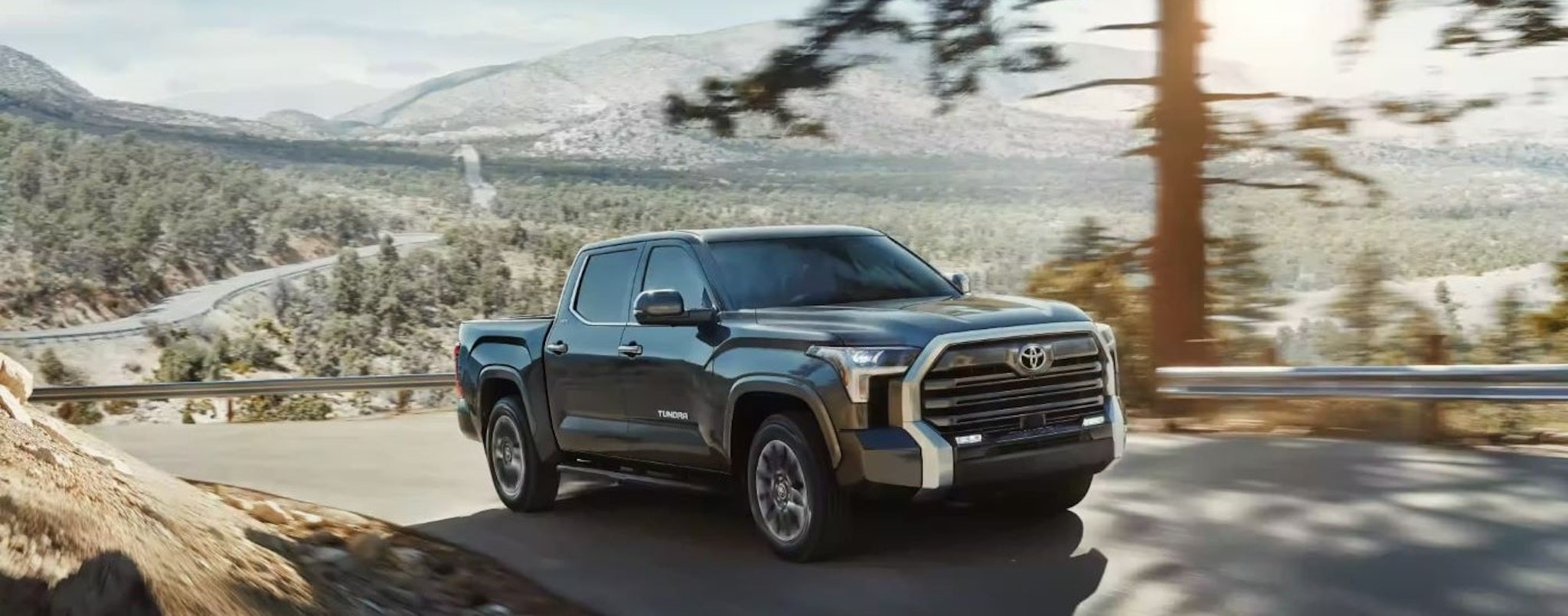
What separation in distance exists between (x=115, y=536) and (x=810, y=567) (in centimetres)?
346

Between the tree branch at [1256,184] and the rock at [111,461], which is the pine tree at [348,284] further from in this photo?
the rock at [111,461]

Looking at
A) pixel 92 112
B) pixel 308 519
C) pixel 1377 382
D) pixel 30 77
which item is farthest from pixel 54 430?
pixel 30 77

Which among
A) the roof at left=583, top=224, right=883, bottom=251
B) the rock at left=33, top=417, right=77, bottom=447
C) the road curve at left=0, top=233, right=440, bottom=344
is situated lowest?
the road curve at left=0, top=233, right=440, bottom=344

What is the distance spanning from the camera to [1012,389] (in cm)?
818

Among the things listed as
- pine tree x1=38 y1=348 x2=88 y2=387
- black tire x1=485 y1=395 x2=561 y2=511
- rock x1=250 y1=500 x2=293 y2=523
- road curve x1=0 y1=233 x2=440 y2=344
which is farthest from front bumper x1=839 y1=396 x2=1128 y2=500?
road curve x1=0 y1=233 x2=440 y2=344

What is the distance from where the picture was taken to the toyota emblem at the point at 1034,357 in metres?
8.17

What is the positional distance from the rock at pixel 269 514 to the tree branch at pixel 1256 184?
986 centimetres

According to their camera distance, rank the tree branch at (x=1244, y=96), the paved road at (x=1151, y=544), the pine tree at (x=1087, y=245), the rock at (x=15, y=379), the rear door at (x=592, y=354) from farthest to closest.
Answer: the pine tree at (x=1087, y=245), the tree branch at (x=1244, y=96), the rock at (x=15, y=379), the rear door at (x=592, y=354), the paved road at (x=1151, y=544)

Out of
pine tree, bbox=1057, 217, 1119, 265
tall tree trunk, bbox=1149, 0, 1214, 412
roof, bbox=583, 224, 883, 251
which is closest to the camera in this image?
roof, bbox=583, 224, 883, 251

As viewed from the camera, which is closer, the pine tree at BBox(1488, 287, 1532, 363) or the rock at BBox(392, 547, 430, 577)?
the rock at BBox(392, 547, 430, 577)

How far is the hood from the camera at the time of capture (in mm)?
8023

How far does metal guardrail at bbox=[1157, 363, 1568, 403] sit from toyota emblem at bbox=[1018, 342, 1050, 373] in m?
3.81

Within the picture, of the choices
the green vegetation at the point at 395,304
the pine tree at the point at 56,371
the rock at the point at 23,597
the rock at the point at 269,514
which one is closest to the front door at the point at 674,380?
the rock at the point at 269,514

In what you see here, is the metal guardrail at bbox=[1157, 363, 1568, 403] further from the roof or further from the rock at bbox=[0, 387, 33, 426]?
the rock at bbox=[0, 387, 33, 426]
